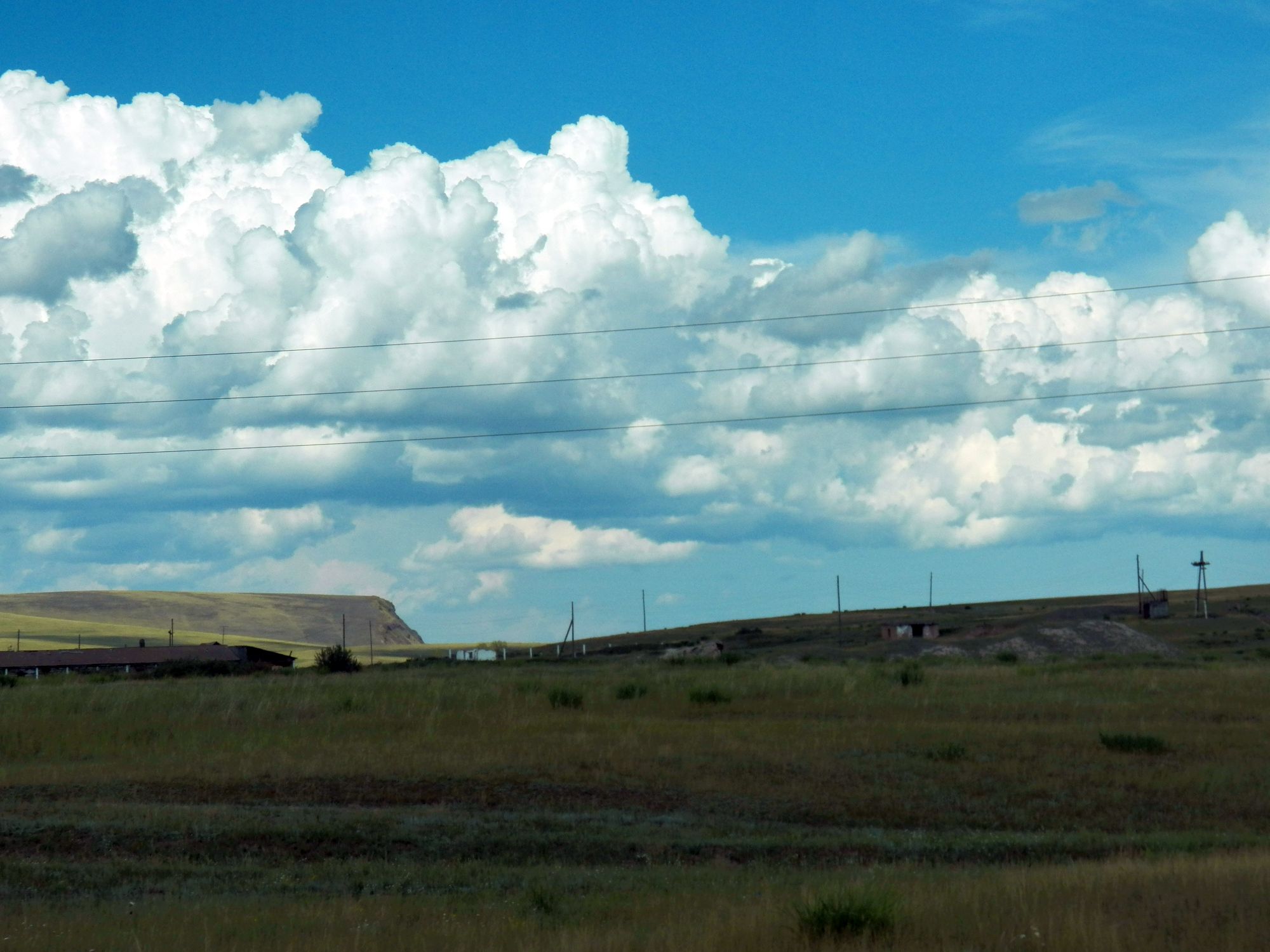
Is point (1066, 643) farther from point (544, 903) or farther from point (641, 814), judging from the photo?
point (544, 903)

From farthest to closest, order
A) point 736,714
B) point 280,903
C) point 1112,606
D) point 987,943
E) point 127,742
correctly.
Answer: point 1112,606, point 736,714, point 127,742, point 280,903, point 987,943

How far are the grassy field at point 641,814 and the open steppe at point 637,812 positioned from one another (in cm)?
7

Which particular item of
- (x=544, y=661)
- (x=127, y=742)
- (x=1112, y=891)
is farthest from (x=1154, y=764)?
(x=544, y=661)

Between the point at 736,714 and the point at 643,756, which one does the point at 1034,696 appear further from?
the point at 643,756

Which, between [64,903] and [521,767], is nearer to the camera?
[64,903]

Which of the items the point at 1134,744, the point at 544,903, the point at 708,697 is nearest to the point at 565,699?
the point at 708,697

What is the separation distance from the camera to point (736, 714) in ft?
110

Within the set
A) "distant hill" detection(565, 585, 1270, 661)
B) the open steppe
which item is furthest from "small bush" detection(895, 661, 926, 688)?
"distant hill" detection(565, 585, 1270, 661)

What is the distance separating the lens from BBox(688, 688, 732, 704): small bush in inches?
1414

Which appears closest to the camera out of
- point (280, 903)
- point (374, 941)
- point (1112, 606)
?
point (374, 941)

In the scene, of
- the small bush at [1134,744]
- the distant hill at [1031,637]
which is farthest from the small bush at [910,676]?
the distant hill at [1031,637]

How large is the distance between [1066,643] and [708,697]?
4627cm

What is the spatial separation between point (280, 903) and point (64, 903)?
8.10 feet

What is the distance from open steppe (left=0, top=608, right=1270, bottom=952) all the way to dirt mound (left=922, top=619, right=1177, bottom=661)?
3218 cm
